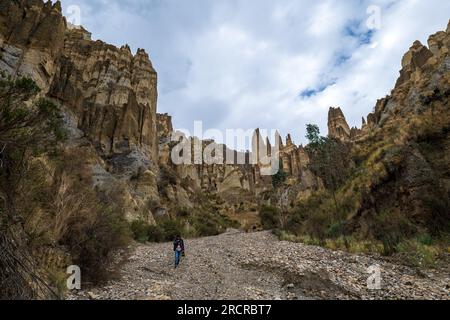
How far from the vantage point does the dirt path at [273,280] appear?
8141mm

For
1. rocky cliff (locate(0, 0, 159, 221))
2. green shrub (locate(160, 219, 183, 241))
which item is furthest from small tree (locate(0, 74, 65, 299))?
green shrub (locate(160, 219, 183, 241))

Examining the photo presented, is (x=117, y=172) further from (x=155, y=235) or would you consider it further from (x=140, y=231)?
(x=140, y=231)

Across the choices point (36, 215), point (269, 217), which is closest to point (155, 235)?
point (36, 215)

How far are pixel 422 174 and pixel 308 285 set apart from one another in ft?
38.4

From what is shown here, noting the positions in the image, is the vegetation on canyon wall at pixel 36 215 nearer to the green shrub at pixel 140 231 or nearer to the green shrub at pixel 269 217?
the green shrub at pixel 140 231

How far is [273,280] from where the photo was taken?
10.4m

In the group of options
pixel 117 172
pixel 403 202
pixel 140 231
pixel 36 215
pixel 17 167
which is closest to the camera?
pixel 17 167

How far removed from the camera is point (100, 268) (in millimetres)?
9141

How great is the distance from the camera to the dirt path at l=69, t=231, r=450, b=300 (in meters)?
8.14

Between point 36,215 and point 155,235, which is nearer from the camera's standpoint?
point 36,215

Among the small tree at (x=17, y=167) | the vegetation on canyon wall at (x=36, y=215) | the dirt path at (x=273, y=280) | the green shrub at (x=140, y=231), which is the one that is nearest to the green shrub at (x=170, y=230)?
the green shrub at (x=140, y=231)

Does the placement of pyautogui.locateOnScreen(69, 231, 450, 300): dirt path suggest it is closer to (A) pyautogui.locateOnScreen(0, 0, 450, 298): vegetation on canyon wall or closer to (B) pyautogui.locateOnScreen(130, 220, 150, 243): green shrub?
(A) pyautogui.locateOnScreen(0, 0, 450, 298): vegetation on canyon wall

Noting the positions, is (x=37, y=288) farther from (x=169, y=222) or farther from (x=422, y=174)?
(x=169, y=222)
